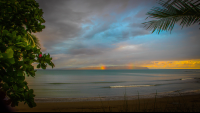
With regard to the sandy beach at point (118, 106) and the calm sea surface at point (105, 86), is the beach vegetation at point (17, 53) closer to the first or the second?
the sandy beach at point (118, 106)

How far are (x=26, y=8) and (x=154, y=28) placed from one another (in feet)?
12.5

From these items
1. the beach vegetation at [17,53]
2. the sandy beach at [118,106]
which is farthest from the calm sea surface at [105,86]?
the beach vegetation at [17,53]

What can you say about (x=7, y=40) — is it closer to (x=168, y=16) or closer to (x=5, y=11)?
(x=5, y=11)

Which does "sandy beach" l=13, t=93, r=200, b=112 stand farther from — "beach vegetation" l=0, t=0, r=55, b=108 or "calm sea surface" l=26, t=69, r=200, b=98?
"beach vegetation" l=0, t=0, r=55, b=108

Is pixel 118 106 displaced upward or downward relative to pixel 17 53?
downward

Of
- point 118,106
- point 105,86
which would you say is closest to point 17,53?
point 118,106

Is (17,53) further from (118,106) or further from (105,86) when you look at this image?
(105,86)

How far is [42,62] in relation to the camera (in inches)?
81.5

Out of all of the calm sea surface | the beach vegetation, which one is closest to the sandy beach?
the calm sea surface

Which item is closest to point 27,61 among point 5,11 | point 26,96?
point 26,96

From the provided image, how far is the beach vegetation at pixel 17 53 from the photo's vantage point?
1.65 metres

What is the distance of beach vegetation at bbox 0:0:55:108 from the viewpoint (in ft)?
5.41

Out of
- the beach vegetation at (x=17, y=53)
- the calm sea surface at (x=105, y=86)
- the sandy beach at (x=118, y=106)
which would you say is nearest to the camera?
the beach vegetation at (x=17, y=53)

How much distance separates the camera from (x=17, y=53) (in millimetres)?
1826
